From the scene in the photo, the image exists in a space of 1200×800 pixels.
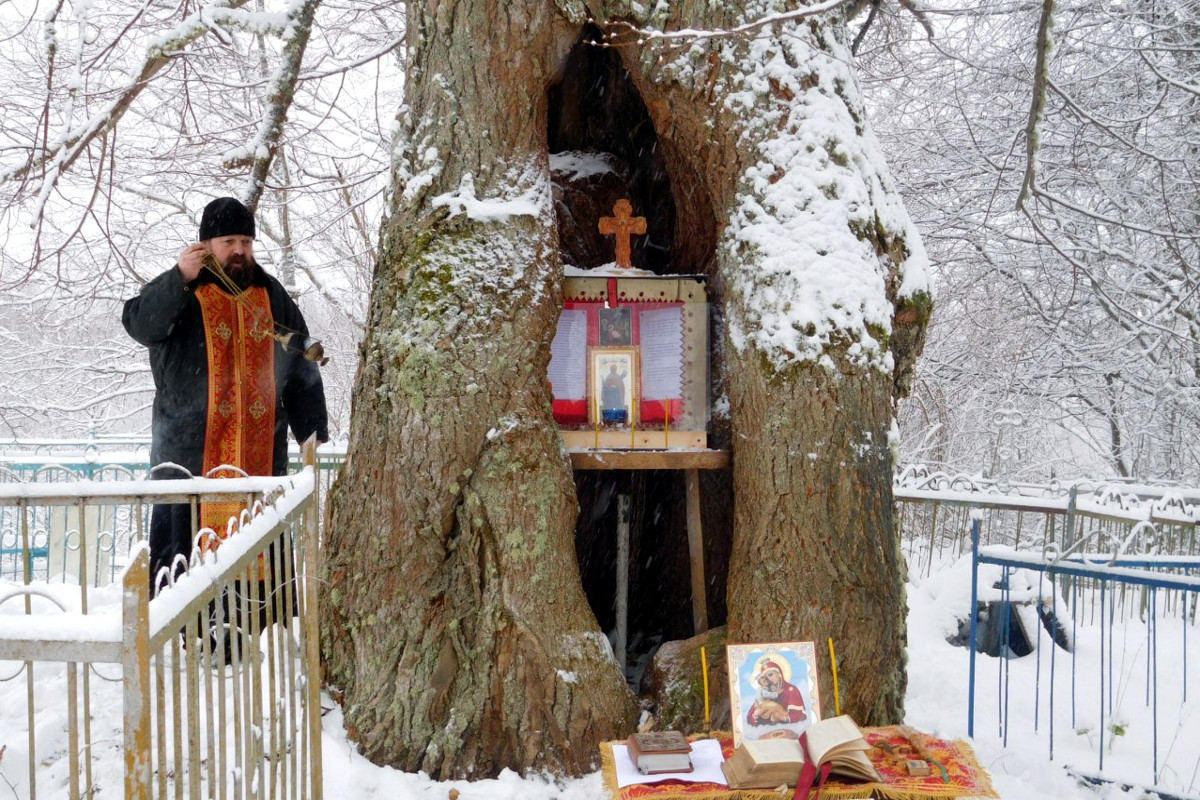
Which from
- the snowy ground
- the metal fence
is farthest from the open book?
the metal fence

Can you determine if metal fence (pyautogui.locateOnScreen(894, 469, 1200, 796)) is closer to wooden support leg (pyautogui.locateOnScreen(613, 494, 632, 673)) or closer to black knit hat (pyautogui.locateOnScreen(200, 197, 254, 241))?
wooden support leg (pyautogui.locateOnScreen(613, 494, 632, 673))

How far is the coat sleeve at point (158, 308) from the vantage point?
12.3 ft

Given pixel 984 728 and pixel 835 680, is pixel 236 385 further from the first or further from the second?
pixel 984 728

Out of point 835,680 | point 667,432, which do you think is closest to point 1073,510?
point 667,432

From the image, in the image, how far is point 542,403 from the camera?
12.0ft

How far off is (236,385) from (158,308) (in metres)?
0.44

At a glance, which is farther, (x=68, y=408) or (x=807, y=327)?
(x=68, y=408)

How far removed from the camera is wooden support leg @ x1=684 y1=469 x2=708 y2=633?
12.8ft

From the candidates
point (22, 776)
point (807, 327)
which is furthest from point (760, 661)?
point (22, 776)

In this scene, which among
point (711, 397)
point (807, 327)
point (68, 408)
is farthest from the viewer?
point (68, 408)

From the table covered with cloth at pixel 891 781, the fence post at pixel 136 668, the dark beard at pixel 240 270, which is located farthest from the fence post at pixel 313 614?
the dark beard at pixel 240 270

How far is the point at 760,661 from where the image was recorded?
119 inches

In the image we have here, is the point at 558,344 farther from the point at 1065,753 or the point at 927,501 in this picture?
the point at 927,501

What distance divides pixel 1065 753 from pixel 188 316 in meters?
4.04
